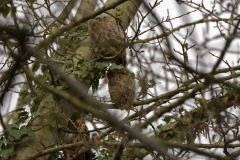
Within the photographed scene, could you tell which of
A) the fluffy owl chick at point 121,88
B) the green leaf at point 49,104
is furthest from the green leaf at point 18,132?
the fluffy owl chick at point 121,88

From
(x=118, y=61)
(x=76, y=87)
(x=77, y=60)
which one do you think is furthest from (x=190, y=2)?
(x=76, y=87)

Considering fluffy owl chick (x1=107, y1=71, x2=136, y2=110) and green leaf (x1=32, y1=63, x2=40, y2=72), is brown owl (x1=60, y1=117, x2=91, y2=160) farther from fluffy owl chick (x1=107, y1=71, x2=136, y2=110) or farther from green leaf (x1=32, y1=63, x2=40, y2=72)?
green leaf (x1=32, y1=63, x2=40, y2=72)

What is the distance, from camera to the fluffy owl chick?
3.26 metres

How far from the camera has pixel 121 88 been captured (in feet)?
10.8

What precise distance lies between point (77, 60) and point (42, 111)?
540 millimetres

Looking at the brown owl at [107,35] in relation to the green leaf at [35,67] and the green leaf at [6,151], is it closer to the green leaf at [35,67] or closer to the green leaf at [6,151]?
the green leaf at [35,67]

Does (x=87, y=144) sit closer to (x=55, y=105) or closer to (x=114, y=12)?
(x=55, y=105)

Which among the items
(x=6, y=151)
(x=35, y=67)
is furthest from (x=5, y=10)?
(x=6, y=151)

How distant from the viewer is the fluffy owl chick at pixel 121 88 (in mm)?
3258

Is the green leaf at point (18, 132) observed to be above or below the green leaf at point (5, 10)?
below

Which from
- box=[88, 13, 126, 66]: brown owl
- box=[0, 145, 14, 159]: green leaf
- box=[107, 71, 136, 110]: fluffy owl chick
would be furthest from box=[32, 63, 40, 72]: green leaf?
box=[0, 145, 14, 159]: green leaf

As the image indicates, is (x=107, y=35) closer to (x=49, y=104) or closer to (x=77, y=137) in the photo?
(x=49, y=104)

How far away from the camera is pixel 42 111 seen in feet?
10.5

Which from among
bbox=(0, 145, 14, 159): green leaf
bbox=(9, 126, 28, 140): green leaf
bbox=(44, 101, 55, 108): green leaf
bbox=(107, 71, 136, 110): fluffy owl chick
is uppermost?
bbox=(107, 71, 136, 110): fluffy owl chick
